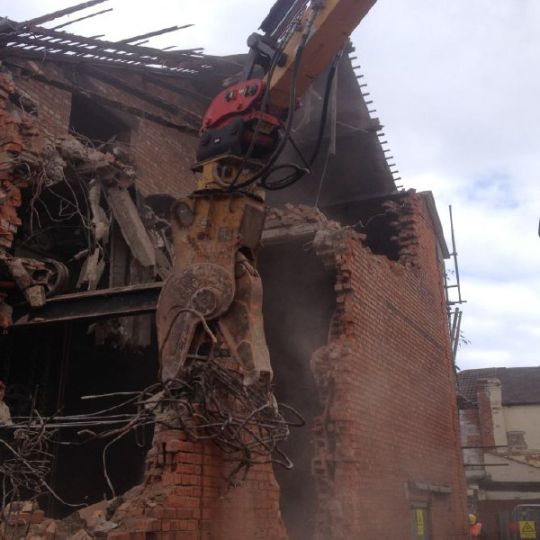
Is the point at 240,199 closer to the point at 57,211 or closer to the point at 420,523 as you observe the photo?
the point at 57,211

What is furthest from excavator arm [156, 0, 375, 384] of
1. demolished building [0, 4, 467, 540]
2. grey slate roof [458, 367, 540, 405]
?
grey slate roof [458, 367, 540, 405]

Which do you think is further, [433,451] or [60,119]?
[433,451]

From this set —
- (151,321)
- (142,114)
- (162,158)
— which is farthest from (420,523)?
(142,114)

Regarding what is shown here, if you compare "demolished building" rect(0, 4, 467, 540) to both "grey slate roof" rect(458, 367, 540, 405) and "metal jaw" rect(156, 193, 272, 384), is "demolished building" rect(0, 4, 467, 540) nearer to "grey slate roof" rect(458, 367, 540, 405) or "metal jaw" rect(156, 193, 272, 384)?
"metal jaw" rect(156, 193, 272, 384)

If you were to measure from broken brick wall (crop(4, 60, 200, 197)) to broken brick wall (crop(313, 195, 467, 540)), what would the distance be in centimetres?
329

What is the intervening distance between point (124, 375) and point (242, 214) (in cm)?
536

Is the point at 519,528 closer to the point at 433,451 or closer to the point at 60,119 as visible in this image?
the point at 433,451

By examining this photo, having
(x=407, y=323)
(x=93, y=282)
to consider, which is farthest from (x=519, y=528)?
(x=93, y=282)

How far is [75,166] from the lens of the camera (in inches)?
288

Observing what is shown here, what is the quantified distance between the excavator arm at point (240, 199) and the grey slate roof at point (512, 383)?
1153 inches

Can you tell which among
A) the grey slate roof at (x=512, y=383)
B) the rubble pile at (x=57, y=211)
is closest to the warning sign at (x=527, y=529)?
the grey slate roof at (x=512, y=383)

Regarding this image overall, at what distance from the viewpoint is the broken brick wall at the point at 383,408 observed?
752cm

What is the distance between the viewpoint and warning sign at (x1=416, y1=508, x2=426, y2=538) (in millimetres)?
9391

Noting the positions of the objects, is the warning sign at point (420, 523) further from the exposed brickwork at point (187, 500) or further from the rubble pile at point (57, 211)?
the rubble pile at point (57, 211)
